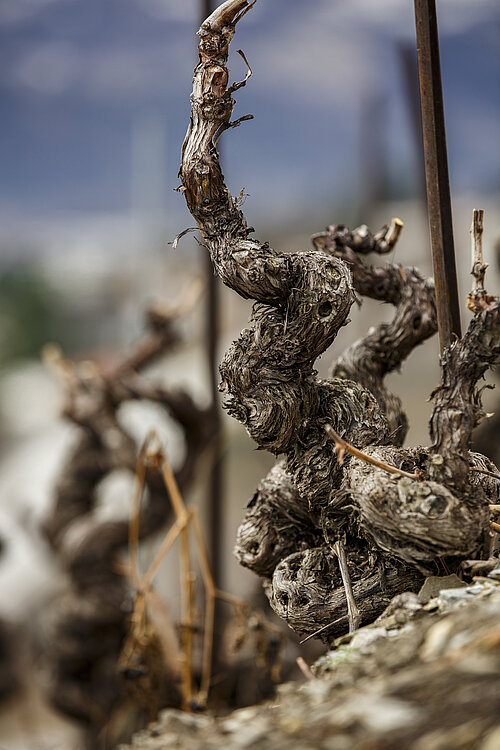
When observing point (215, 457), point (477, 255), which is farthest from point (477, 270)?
point (215, 457)

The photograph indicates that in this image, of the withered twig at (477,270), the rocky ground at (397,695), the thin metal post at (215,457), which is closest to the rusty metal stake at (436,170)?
the withered twig at (477,270)

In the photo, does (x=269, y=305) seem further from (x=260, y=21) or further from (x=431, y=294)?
(x=260, y=21)

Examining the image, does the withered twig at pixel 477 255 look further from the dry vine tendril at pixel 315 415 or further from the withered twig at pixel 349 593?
the withered twig at pixel 349 593

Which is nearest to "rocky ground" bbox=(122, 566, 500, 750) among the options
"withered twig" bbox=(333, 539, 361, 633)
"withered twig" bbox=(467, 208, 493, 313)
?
"withered twig" bbox=(333, 539, 361, 633)

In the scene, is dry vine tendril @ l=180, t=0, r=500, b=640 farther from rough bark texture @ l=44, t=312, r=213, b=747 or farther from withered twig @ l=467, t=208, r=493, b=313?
rough bark texture @ l=44, t=312, r=213, b=747

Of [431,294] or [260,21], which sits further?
[260,21]

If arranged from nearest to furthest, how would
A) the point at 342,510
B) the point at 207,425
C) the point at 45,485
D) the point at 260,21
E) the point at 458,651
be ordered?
1. the point at 458,651
2. the point at 342,510
3. the point at 207,425
4. the point at 45,485
5. the point at 260,21

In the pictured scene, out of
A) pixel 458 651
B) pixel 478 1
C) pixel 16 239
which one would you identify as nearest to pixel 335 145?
pixel 478 1

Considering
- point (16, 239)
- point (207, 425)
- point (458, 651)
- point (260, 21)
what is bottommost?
point (458, 651)
